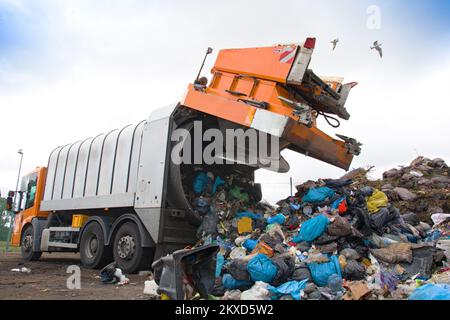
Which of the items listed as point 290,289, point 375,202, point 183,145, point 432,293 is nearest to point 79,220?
point 183,145

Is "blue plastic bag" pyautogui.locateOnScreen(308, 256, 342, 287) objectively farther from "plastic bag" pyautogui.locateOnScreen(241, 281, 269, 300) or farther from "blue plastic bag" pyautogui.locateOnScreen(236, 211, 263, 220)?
"blue plastic bag" pyautogui.locateOnScreen(236, 211, 263, 220)

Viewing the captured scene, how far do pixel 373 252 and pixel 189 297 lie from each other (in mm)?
2417

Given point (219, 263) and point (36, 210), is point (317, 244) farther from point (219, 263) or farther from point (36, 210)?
point (36, 210)

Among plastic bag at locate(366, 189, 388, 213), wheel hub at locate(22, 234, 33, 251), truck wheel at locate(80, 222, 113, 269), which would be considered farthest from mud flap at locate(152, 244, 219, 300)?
wheel hub at locate(22, 234, 33, 251)

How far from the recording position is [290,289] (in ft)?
12.6

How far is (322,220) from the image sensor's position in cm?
475

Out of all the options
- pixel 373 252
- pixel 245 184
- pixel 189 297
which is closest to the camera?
pixel 189 297

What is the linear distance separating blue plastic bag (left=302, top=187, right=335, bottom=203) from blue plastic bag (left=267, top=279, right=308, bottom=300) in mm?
1817

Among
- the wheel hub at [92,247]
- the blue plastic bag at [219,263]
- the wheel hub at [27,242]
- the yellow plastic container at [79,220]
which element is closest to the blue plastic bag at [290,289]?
the blue plastic bag at [219,263]

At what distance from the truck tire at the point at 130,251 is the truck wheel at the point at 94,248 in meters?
0.47

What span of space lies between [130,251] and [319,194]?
9.71 ft

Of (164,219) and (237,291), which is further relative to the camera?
(164,219)

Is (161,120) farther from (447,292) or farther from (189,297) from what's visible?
(447,292)

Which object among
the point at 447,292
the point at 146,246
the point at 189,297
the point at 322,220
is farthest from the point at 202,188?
the point at 447,292
